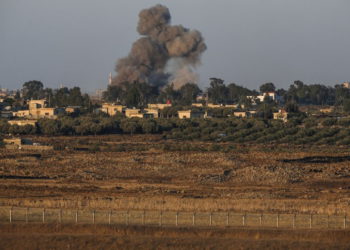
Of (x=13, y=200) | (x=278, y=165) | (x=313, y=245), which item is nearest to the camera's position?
(x=313, y=245)

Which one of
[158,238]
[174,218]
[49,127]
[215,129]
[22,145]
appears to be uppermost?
[49,127]

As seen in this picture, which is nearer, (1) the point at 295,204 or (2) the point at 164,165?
(1) the point at 295,204

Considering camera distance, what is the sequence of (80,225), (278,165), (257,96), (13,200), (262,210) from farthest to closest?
(257,96)
(278,165)
(13,200)
(262,210)
(80,225)

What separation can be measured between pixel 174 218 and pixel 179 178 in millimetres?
24380

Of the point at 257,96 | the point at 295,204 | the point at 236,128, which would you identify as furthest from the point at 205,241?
the point at 257,96

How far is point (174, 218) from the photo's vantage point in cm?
4000

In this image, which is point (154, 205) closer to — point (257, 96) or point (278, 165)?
point (278, 165)

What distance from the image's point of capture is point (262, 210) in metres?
43.9

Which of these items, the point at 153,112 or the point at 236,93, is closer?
the point at 153,112

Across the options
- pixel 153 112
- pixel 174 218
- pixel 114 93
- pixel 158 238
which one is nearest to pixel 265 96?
pixel 114 93

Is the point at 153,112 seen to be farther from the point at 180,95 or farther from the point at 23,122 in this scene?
the point at 180,95

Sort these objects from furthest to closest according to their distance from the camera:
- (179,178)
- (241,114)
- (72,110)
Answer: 1. (72,110)
2. (241,114)
3. (179,178)

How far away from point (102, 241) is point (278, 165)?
124 feet

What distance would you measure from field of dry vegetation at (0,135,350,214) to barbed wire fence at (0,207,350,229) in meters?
2.47
